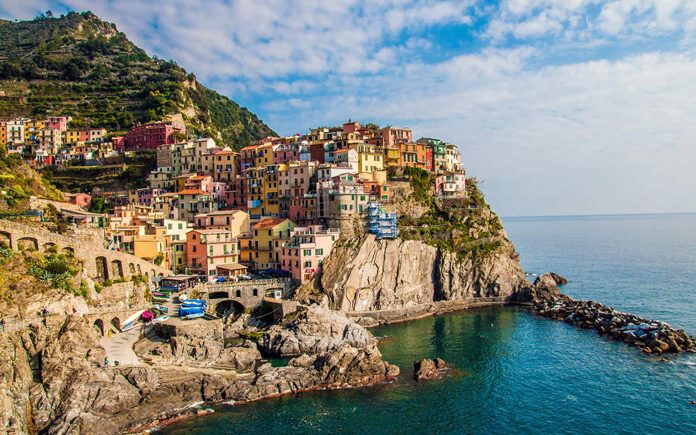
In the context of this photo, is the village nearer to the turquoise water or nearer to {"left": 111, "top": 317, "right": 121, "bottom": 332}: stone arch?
{"left": 111, "top": 317, "right": 121, "bottom": 332}: stone arch

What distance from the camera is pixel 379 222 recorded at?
70812mm

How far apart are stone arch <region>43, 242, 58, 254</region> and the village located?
36.2ft

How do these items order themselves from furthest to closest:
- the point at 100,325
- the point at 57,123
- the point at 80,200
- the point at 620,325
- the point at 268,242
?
the point at 57,123 < the point at 80,200 < the point at 268,242 < the point at 620,325 < the point at 100,325

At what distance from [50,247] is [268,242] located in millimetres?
27786

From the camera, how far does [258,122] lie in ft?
534

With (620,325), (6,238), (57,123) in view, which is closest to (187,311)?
(6,238)

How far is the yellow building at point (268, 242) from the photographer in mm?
68062

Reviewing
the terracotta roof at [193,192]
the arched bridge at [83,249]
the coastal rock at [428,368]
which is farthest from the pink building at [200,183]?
the coastal rock at [428,368]

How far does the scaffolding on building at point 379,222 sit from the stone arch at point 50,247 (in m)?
38.3

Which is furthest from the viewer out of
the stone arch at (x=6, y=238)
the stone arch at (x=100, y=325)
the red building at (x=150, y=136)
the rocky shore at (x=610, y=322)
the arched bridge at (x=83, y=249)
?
the red building at (x=150, y=136)

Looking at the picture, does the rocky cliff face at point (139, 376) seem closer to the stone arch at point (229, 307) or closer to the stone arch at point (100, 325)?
the stone arch at point (100, 325)

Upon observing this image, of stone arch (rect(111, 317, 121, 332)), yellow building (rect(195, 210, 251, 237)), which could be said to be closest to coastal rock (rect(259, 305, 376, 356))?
stone arch (rect(111, 317, 121, 332))

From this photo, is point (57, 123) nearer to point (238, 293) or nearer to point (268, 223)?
point (268, 223)

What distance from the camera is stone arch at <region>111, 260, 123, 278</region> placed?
52000 millimetres
